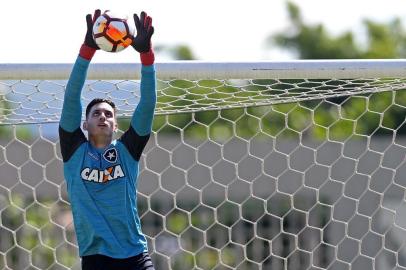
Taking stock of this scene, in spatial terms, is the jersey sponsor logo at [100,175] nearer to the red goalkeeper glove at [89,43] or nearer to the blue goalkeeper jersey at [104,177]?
the blue goalkeeper jersey at [104,177]

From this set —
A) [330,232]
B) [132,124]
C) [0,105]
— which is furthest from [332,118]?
[132,124]

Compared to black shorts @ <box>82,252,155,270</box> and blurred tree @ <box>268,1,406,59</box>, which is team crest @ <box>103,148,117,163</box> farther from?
blurred tree @ <box>268,1,406,59</box>

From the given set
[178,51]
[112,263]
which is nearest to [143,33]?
[112,263]

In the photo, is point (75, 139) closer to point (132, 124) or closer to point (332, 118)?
point (132, 124)

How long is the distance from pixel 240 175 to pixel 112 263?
7102mm

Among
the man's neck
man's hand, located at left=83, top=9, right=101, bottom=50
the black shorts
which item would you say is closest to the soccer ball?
man's hand, located at left=83, top=9, right=101, bottom=50

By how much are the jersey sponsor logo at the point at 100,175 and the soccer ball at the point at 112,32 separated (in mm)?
463

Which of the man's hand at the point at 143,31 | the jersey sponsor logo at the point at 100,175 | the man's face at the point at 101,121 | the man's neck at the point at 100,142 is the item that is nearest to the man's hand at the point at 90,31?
the man's hand at the point at 143,31

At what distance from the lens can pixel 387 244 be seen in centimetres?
1158

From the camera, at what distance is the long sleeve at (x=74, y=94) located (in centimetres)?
450

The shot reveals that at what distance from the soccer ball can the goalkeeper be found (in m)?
0.03

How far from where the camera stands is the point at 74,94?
4500 mm

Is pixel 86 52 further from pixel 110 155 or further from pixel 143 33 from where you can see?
pixel 110 155

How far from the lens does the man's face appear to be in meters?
4.56
